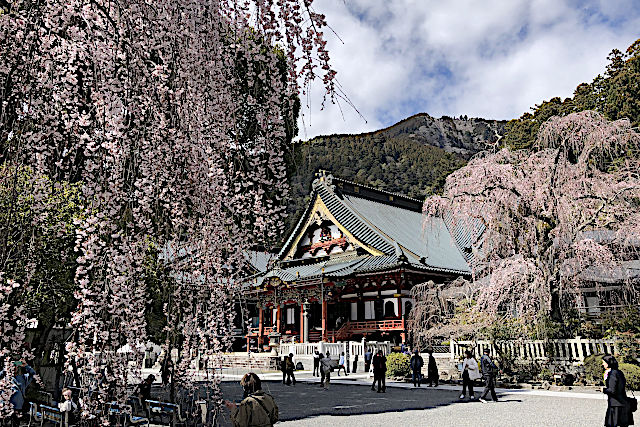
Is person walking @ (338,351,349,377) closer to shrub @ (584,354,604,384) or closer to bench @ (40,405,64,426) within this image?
shrub @ (584,354,604,384)

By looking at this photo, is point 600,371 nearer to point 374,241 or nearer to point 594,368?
point 594,368

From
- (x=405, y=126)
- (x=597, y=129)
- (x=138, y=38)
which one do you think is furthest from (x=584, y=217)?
(x=405, y=126)

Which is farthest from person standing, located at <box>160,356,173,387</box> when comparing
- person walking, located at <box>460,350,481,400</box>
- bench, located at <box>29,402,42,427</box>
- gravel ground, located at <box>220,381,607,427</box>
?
person walking, located at <box>460,350,481,400</box>

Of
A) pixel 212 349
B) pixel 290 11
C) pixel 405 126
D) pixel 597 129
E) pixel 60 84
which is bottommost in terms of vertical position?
pixel 212 349

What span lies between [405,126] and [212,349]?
121 m

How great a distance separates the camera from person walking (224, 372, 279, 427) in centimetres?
434

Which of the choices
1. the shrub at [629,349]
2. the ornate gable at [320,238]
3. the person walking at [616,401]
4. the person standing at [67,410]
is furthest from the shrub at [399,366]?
the person standing at [67,410]

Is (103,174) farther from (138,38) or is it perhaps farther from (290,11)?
(290,11)

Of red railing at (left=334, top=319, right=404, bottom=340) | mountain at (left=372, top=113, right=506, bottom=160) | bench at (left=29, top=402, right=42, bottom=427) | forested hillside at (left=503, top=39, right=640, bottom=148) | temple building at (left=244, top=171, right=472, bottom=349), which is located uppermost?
mountain at (left=372, top=113, right=506, bottom=160)

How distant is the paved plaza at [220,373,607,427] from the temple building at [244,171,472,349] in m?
8.17

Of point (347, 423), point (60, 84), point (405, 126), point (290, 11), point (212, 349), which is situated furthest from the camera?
point (405, 126)

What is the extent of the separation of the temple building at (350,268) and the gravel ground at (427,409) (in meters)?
8.61

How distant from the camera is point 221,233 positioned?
4441 millimetres

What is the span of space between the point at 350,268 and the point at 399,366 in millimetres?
6665
